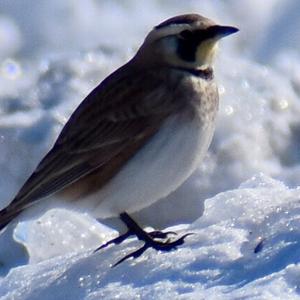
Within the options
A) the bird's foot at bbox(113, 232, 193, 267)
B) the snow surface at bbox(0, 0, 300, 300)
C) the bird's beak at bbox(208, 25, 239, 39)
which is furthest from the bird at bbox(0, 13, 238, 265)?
the snow surface at bbox(0, 0, 300, 300)

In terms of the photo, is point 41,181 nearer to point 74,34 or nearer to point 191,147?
point 191,147

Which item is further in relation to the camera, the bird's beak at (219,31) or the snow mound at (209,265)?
the bird's beak at (219,31)

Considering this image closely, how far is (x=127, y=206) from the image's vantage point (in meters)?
7.52

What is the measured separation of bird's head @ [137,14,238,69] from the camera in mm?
7680

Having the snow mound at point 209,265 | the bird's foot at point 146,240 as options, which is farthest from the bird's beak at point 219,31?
the bird's foot at point 146,240

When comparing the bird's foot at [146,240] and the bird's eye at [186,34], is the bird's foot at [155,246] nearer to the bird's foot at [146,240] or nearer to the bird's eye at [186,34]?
the bird's foot at [146,240]

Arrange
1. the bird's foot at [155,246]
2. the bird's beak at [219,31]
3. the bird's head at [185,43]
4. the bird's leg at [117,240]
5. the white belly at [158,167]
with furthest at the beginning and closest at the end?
the bird's head at [185,43]
the bird's beak at [219,31]
the white belly at [158,167]
the bird's leg at [117,240]
the bird's foot at [155,246]

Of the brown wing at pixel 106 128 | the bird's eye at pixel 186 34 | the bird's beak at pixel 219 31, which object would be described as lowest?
the brown wing at pixel 106 128

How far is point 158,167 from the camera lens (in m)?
7.38

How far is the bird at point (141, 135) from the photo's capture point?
7406 millimetres

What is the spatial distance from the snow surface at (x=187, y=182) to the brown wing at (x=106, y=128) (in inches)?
8.5

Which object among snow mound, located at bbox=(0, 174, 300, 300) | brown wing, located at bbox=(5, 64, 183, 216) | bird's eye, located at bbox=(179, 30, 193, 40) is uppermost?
bird's eye, located at bbox=(179, 30, 193, 40)

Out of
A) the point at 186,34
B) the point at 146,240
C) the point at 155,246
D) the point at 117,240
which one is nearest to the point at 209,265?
the point at 155,246

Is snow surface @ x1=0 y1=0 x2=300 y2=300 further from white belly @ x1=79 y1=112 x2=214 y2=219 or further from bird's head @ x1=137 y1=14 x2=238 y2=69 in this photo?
bird's head @ x1=137 y1=14 x2=238 y2=69
